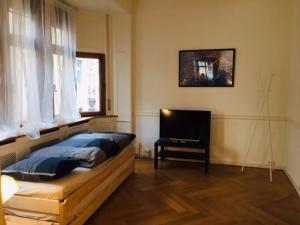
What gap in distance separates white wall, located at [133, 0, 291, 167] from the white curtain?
133cm

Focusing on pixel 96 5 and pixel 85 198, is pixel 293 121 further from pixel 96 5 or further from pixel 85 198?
pixel 96 5

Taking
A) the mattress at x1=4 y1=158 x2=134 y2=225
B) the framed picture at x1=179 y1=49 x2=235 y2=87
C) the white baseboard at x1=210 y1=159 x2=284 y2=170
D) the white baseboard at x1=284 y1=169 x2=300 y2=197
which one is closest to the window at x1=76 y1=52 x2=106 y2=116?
the framed picture at x1=179 y1=49 x2=235 y2=87

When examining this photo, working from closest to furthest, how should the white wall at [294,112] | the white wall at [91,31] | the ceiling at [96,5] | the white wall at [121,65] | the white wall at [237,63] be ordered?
the white wall at [294,112] → the ceiling at [96,5] → the white wall at [237,63] → the white wall at [91,31] → the white wall at [121,65]

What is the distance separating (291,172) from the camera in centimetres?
371

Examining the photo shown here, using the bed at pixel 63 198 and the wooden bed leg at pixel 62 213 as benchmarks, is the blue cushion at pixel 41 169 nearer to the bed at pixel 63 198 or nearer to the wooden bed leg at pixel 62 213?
the bed at pixel 63 198

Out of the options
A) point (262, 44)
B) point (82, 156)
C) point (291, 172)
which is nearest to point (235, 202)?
point (291, 172)

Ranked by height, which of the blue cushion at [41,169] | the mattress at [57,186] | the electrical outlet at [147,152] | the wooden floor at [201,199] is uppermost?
the blue cushion at [41,169]

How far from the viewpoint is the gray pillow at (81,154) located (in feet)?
8.52

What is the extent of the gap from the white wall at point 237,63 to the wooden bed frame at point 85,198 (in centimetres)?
146

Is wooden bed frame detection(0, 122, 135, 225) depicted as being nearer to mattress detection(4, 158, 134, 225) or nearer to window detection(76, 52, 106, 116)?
mattress detection(4, 158, 134, 225)

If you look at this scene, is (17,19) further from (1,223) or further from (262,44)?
(262,44)

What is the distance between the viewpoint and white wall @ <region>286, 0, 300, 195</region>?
11.1 feet

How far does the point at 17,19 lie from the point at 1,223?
2.62 meters

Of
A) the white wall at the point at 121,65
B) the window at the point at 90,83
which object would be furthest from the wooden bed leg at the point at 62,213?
the white wall at the point at 121,65
